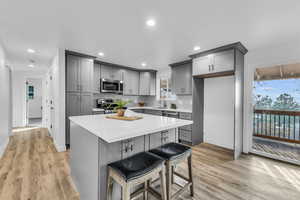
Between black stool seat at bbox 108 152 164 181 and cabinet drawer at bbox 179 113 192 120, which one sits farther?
cabinet drawer at bbox 179 113 192 120

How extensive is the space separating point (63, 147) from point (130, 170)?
289 cm

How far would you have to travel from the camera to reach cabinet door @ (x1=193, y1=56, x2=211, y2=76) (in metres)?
3.21

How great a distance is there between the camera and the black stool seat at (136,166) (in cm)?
112

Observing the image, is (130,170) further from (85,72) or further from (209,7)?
(85,72)

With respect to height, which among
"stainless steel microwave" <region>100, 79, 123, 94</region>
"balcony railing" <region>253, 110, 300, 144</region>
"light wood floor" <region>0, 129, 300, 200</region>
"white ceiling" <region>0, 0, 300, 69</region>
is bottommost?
"light wood floor" <region>0, 129, 300, 200</region>

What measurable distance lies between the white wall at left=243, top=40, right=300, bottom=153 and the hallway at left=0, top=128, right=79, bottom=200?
3669mm


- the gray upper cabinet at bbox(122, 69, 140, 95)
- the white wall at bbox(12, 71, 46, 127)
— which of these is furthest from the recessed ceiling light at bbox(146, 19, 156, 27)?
the white wall at bbox(12, 71, 46, 127)

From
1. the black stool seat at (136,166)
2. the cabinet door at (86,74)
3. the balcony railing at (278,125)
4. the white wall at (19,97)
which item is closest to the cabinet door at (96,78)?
the cabinet door at (86,74)

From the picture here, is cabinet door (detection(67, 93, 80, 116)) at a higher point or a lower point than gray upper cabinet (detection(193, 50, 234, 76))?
lower

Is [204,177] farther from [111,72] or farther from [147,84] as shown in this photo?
[111,72]

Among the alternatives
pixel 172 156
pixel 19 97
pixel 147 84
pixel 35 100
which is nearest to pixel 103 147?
pixel 172 156

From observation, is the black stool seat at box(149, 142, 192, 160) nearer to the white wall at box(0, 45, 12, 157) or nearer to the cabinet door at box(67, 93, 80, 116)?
the cabinet door at box(67, 93, 80, 116)

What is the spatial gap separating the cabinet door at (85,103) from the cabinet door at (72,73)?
0.24m

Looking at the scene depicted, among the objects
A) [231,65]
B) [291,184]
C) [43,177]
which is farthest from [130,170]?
[231,65]
